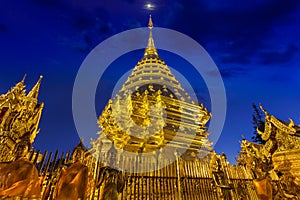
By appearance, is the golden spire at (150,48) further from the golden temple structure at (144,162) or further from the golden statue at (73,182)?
the golden statue at (73,182)

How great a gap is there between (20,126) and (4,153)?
5.32 feet

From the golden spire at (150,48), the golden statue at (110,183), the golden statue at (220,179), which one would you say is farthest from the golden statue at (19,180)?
the golden spire at (150,48)

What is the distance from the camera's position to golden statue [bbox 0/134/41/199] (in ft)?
13.8

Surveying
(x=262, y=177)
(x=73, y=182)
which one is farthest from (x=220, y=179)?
(x=73, y=182)

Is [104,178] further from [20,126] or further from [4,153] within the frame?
[20,126]

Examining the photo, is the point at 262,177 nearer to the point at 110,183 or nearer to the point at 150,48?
the point at 110,183

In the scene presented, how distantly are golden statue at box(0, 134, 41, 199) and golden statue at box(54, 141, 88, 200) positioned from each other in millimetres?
644

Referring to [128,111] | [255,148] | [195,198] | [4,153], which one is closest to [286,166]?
[255,148]

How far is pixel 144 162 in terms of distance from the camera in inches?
306

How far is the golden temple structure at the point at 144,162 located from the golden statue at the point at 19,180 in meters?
0.02

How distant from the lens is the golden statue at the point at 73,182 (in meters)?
4.33

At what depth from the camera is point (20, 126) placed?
8945mm

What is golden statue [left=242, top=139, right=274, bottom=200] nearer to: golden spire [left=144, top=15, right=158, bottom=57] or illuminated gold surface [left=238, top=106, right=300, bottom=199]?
illuminated gold surface [left=238, top=106, right=300, bottom=199]

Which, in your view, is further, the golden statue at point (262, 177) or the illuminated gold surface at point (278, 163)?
the illuminated gold surface at point (278, 163)
